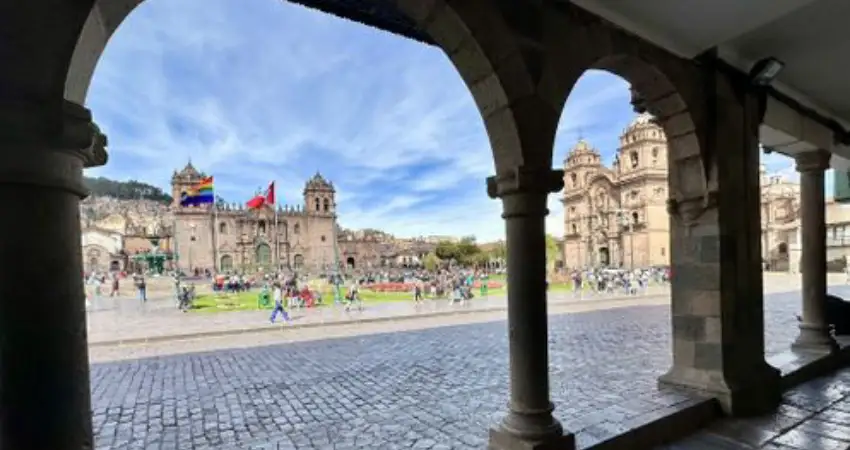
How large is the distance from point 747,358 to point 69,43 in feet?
16.9

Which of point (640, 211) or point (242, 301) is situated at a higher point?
point (640, 211)

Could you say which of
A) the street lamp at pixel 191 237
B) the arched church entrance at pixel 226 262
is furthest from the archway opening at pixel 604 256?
the street lamp at pixel 191 237

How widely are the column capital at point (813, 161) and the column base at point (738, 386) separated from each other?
299 cm

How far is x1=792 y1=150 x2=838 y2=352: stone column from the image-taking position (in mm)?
5824

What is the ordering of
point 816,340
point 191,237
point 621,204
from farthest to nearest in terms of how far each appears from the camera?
point 191,237 < point 621,204 < point 816,340

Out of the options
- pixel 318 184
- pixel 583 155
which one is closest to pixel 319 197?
pixel 318 184

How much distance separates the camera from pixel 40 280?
146 cm

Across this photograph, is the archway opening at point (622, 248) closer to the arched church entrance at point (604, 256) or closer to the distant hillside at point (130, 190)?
the arched church entrance at point (604, 256)

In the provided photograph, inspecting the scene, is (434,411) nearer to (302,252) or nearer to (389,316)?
(389,316)

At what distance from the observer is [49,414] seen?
57.6 inches

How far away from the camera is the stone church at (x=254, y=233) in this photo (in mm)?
62938

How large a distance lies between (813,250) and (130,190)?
13378cm

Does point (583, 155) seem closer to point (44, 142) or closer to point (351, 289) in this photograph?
point (351, 289)

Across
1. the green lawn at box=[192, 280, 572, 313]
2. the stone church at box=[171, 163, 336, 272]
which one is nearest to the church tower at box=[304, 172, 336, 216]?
the stone church at box=[171, 163, 336, 272]
